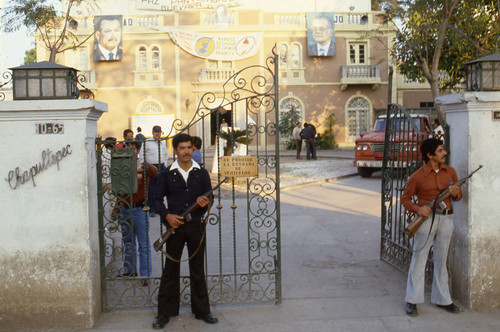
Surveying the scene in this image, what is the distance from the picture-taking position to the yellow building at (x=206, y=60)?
2903 centimetres

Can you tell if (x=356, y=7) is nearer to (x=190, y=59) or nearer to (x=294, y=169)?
(x=190, y=59)

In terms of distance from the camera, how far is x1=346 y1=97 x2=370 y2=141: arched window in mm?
Answer: 30500

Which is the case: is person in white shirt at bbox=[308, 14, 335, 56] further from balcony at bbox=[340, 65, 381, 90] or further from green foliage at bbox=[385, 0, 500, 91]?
green foliage at bbox=[385, 0, 500, 91]

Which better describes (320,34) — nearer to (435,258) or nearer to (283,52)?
(283,52)

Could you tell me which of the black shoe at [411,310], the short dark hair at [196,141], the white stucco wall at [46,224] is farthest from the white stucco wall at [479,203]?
the short dark hair at [196,141]

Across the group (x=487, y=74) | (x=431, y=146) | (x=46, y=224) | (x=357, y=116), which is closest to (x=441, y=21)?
(x=487, y=74)

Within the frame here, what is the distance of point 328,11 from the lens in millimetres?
31484

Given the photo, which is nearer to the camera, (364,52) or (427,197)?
(427,197)

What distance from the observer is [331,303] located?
16.6 feet

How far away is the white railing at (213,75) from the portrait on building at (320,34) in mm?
5052

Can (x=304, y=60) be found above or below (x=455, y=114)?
above

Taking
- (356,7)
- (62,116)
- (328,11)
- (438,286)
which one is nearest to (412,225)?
(438,286)

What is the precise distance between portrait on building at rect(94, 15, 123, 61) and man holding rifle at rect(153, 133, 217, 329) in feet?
85.5

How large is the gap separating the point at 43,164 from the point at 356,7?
106ft
